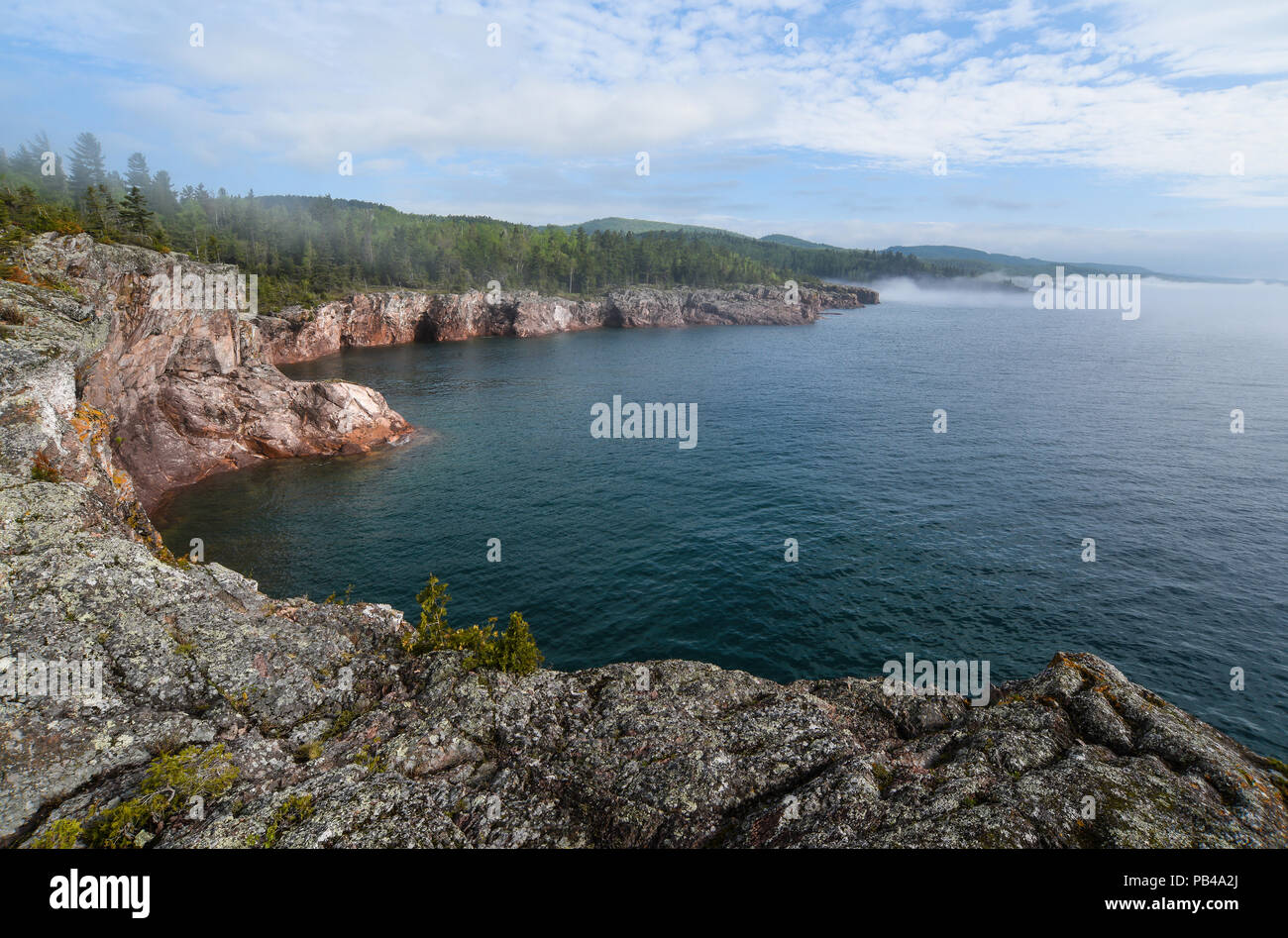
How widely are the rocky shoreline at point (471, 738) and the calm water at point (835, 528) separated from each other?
13.0m

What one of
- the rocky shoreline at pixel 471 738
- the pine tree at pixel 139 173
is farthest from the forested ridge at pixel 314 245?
the rocky shoreline at pixel 471 738

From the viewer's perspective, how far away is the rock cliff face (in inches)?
4235

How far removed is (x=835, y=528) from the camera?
4250cm

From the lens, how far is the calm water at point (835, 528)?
30.5 meters

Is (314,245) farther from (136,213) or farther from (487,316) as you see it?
(136,213)

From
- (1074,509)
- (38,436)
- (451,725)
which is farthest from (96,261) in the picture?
(1074,509)

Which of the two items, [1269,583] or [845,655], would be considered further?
[1269,583]

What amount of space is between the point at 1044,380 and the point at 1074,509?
58239 millimetres

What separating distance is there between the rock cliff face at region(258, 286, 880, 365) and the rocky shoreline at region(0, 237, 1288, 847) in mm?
89236

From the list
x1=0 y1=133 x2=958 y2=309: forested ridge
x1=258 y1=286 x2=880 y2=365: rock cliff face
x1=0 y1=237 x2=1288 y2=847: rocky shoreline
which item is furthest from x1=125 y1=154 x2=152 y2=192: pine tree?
x1=0 y1=237 x2=1288 y2=847: rocky shoreline

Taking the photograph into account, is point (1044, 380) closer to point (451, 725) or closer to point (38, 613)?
point (451, 725)

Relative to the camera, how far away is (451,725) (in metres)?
14.5

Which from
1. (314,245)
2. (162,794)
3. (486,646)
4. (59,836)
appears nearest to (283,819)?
(162,794)
